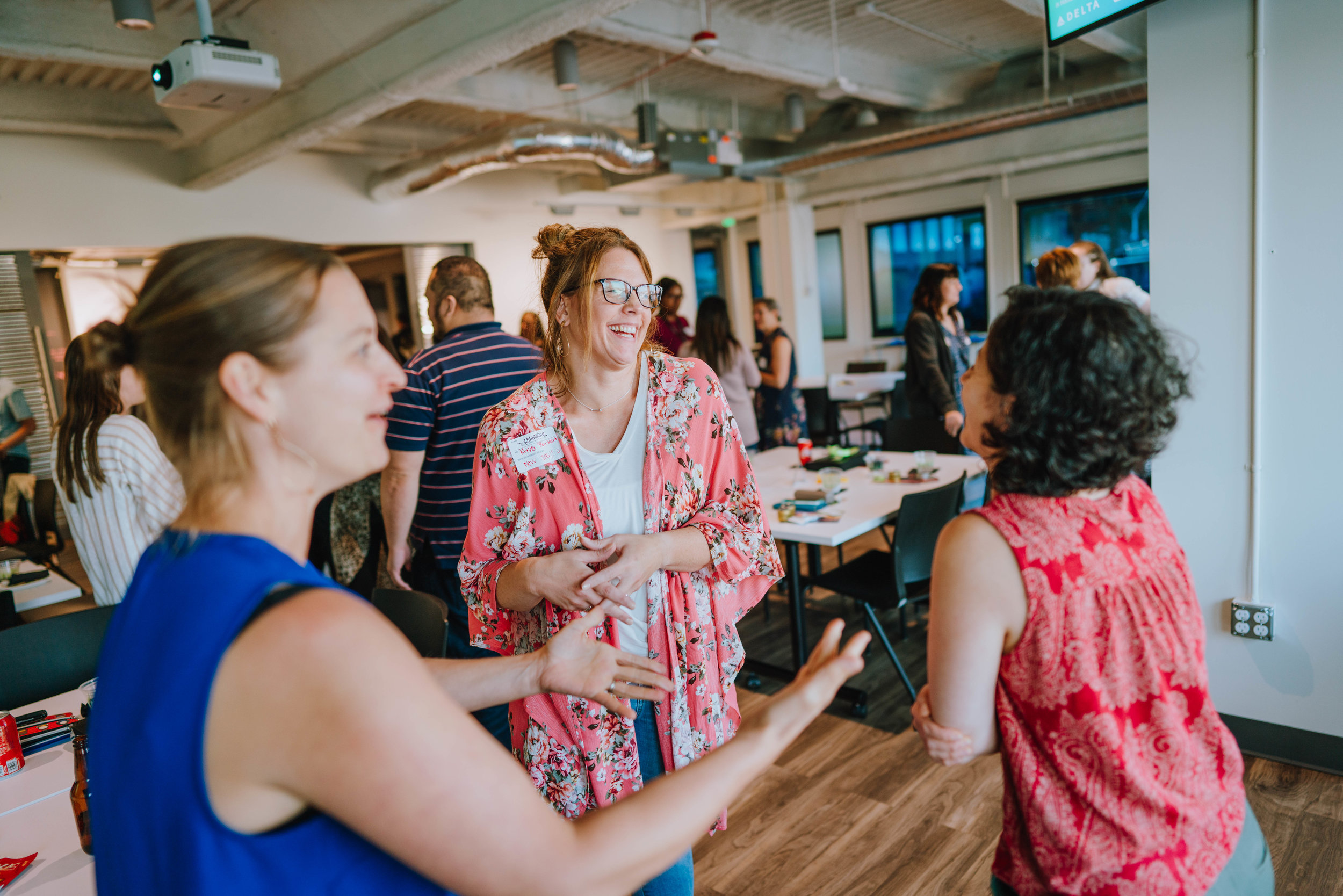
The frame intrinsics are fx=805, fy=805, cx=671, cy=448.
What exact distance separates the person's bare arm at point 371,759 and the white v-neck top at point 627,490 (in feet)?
2.86

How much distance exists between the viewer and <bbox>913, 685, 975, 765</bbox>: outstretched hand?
112 centimetres

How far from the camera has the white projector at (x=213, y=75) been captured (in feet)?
12.3

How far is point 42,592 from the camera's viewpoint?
3221mm

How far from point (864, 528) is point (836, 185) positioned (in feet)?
26.0

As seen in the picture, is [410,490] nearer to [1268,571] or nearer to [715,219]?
[1268,571]

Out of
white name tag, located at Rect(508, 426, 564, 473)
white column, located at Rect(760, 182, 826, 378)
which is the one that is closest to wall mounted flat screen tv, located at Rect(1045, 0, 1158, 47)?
white name tag, located at Rect(508, 426, 564, 473)

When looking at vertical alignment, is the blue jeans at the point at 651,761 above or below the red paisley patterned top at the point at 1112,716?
below

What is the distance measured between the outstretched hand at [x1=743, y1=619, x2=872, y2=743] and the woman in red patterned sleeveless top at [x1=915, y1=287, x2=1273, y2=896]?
0.23 metres

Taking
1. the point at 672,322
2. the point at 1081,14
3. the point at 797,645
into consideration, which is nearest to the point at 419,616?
the point at 797,645

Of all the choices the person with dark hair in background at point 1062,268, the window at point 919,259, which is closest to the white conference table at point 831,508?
the person with dark hair in background at point 1062,268

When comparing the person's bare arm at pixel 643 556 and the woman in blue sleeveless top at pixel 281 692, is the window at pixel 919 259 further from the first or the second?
the woman in blue sleeveless top at pixel 281 692

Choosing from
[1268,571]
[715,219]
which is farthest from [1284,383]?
[715,219]

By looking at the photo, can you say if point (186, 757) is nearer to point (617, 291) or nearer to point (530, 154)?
point (617, 291)

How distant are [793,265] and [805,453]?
629cm
